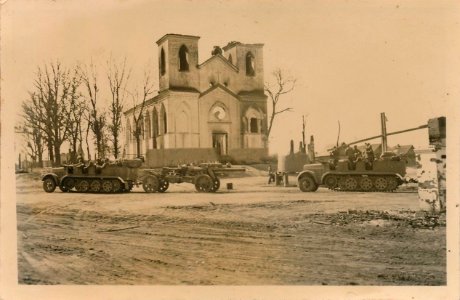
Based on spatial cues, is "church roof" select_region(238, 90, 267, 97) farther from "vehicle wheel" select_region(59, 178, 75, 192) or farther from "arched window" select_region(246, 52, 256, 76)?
"vehicle wheel" select_region(59, 178, 75, 192)

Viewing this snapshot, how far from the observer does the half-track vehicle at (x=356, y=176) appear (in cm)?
486

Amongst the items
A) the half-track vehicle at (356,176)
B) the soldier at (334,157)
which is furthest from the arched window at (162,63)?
the soldier at (334,157)

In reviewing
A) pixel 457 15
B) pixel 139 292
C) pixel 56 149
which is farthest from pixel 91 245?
pixel 457 15

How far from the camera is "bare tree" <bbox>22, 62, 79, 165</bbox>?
4.86 m

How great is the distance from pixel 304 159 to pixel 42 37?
8.96ft

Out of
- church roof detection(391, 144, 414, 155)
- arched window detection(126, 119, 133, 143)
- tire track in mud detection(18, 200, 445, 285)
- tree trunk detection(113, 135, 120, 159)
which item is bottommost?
tire track in mud detection(18, 200, 445, 285)

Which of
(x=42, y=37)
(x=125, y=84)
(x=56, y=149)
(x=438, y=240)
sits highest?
(x=42, y=37)

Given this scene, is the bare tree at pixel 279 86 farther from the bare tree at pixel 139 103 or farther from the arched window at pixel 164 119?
the bare tree at pixel 139 103

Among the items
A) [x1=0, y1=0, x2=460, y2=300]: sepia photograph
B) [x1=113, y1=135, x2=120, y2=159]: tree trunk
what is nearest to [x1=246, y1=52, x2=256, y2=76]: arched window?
[x1=0, y1=0, x2=460, y2=300]: sepia photograph

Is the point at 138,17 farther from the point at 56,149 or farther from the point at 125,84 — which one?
the point at 56,149

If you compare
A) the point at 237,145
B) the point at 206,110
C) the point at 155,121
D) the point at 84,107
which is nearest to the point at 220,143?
the point at 237,145

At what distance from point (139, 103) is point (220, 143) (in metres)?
0.89

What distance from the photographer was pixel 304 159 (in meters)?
4.88

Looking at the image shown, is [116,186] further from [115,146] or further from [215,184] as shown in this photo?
[215,184]
